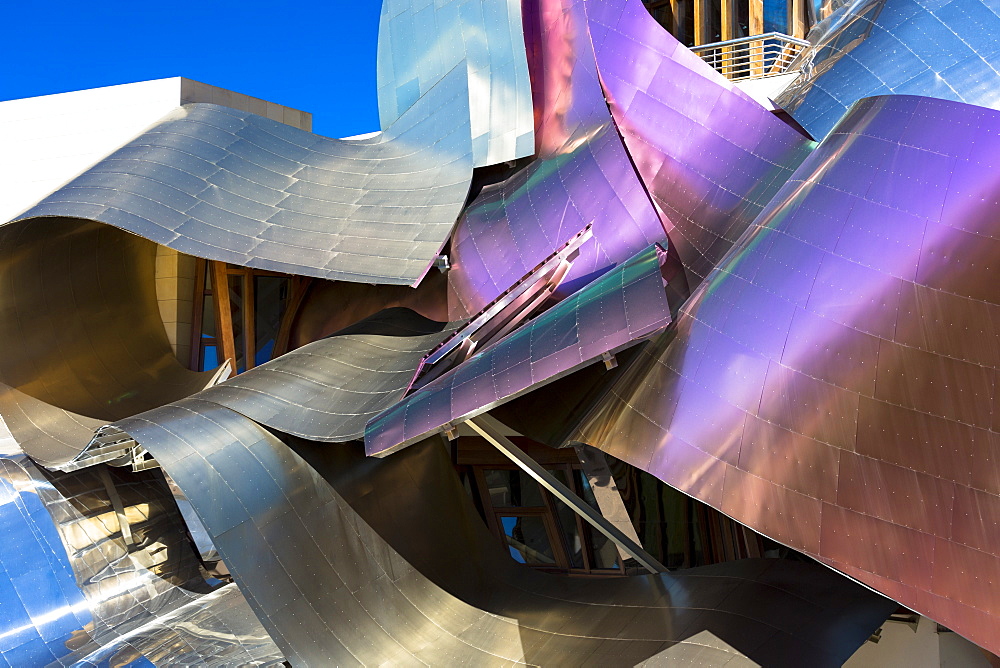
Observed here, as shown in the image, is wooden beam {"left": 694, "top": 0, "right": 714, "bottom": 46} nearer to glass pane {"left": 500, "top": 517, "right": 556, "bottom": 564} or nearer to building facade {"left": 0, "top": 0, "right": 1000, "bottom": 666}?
building facade {"left": 0, "top": 0, "right": 1000, "bottom": 666}

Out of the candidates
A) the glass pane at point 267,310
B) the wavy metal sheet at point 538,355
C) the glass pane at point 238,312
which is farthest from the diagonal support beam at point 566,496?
the glass pane at point 238,312

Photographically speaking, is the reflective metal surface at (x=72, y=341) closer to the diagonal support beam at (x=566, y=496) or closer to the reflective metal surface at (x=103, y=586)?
the reflective metal surface at (x=103, y=586)

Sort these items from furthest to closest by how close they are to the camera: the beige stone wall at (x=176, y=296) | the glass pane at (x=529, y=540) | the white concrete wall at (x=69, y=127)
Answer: the white concrete wall at (x=69, y=127) < the beige stone wall at (x=176, y=296) < the glass pane at (x=529, y=540)

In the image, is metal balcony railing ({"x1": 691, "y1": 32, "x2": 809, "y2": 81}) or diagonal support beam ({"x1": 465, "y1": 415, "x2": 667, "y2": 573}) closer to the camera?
diagonal support beam ({"x1": 465, "y1": 415, "x2": 667, "y2": 573})

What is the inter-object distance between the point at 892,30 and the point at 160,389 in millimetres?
9236

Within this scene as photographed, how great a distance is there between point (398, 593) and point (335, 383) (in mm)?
1984

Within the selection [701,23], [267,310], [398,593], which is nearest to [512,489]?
[398,593]

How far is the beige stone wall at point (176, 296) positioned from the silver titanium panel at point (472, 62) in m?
3.60

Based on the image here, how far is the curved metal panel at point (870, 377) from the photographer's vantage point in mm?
5668

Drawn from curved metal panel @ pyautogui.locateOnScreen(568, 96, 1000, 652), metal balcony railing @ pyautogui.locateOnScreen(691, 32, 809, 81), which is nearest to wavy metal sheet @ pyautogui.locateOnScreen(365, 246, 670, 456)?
curved metal panel @ pyautogui.locateOnScreen(568, 96, 1000, 652)

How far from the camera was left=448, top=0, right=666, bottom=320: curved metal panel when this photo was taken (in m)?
8.92

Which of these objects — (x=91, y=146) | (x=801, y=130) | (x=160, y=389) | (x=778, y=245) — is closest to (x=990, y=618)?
(x=778, y=245)

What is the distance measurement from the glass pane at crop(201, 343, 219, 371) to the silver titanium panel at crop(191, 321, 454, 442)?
4359 mm

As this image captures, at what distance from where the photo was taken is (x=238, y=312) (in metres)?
13.4
